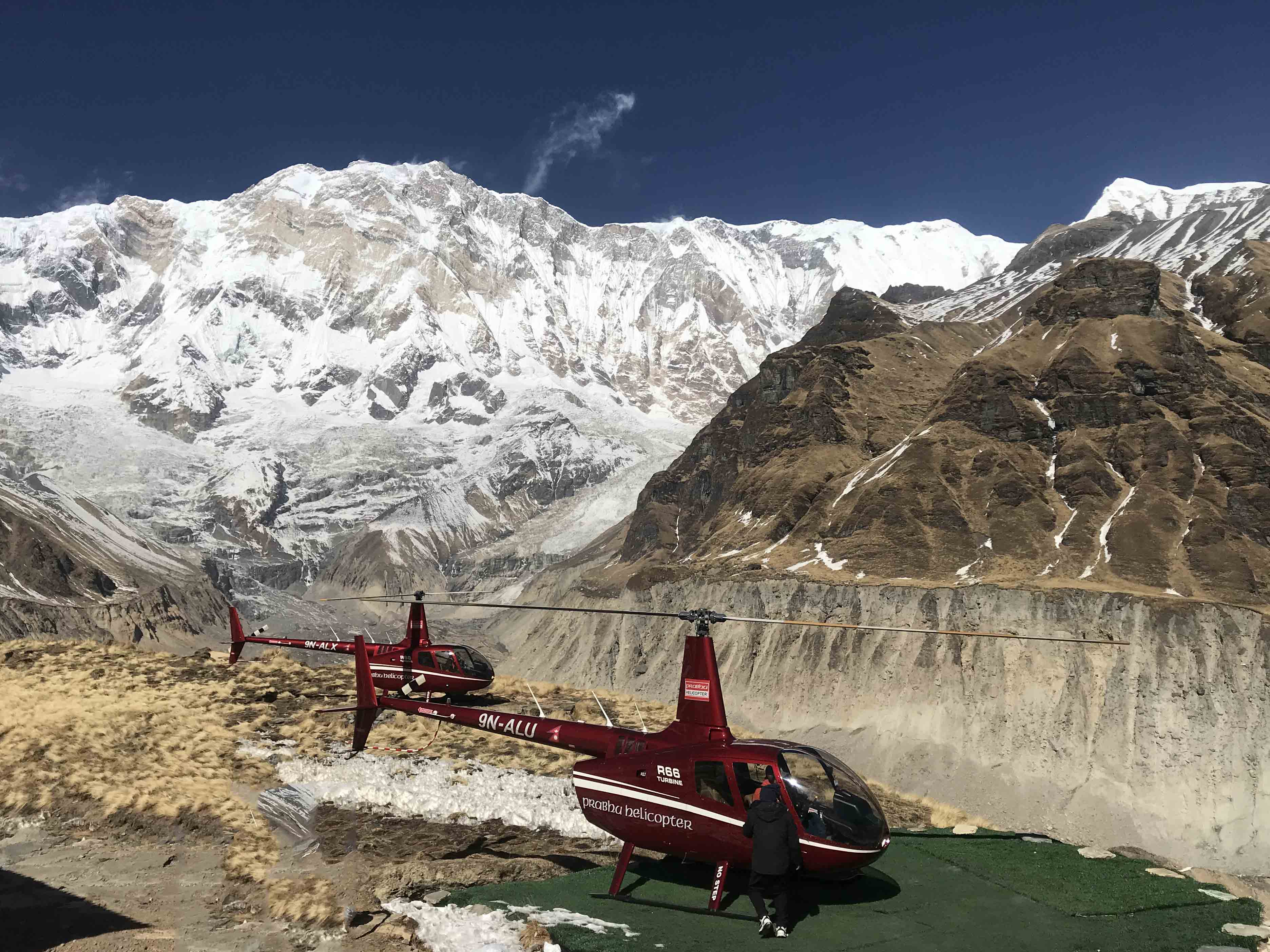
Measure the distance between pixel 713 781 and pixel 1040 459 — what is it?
100378 mm

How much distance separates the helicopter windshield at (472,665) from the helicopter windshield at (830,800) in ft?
55.5

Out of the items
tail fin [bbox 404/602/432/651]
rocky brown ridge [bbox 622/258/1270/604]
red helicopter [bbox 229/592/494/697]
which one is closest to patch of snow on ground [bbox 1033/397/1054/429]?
rocky brown ridge [bbox 622/258/1270/604]

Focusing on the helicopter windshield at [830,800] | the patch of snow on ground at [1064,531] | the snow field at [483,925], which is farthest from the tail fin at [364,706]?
the patch of snow on ground at [1064,531]

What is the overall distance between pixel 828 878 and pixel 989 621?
2796 inches

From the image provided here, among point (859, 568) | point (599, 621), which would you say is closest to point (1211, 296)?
point (859, 568)

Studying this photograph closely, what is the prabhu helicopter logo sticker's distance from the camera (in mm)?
15336

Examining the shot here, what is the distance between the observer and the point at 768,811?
12.8m

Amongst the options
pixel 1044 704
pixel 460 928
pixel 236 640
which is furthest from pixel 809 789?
pixel 1044 704

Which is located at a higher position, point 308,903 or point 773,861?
point 773,861

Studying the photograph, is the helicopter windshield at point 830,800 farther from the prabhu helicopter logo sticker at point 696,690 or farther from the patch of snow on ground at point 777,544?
the patch of snow on ground at point 777,544

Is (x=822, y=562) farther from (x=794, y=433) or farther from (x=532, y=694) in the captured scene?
(x=532, y=694)

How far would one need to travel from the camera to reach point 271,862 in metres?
16.5

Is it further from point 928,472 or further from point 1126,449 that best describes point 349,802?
point 1126,449

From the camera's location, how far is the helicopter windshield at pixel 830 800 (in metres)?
13.1
